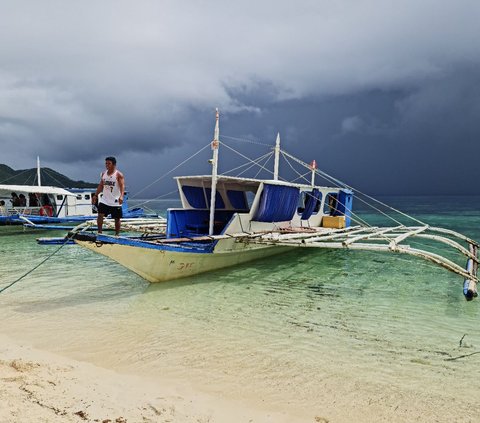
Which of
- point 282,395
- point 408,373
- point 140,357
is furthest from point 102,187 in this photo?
point 408,373

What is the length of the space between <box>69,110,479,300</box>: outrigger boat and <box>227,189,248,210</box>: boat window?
0.14ft

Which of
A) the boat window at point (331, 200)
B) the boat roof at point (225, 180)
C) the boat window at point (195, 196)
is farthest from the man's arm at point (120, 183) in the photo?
the boat window at point (331, 200)

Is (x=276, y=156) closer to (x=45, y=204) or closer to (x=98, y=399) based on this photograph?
(x=98, y=399)

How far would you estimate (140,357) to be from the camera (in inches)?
223

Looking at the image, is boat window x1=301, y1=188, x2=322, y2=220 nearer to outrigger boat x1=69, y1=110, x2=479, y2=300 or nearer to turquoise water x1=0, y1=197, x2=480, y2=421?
outrigger boat x1=69, y1=110, x2=479, y2=300

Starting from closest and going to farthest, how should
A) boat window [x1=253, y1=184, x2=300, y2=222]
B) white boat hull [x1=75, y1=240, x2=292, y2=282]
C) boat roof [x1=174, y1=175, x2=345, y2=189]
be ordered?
white boat hull [x1=75, y1=240, x2=292, y2=282], boat roof [x1=174, y1=175, x2=345, y2=189], boat window [x1=253, y1=184, x2=300, y2=222]

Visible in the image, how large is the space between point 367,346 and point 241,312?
2874mm

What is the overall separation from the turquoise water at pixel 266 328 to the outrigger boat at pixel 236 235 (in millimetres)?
731

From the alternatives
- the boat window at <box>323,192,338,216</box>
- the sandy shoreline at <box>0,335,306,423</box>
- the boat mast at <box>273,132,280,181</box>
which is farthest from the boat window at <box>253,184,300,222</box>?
the sandy shoreline at <box>0,335,306,423</box>

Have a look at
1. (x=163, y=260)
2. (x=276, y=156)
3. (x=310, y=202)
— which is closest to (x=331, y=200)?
(x=310, y=202)

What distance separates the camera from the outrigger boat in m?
8.91

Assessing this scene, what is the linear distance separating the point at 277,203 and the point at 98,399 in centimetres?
988

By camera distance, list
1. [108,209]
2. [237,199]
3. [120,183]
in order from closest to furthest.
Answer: [120,183] → [108,209] → [237,199]

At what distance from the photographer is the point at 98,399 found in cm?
409
